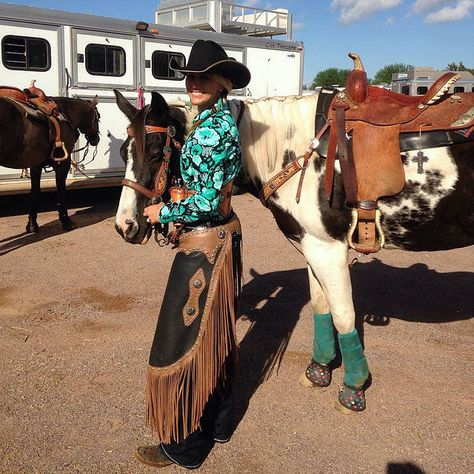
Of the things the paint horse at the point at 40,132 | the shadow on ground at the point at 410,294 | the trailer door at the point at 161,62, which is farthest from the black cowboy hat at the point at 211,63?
the trailer door at the point at 161,62

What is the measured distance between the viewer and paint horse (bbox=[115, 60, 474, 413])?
109 inches

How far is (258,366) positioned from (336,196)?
146 centimetres

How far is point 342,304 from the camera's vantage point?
2.99 metres

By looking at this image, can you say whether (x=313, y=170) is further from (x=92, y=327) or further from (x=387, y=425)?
(x=92, y=327)

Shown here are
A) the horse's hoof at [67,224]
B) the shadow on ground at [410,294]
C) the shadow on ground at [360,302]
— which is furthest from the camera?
the horse's hoof at [67,224]

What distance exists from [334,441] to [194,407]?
877 millimetres

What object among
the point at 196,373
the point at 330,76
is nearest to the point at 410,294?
the point at 196,373

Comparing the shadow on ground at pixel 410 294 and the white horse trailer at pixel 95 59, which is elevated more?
the white horse trailer at pixel 95 59

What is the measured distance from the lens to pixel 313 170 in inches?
114

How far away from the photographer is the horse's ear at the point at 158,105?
7.96 feet

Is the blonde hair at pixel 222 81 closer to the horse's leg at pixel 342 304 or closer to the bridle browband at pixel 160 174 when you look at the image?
the bridle browband at pixel 160 174

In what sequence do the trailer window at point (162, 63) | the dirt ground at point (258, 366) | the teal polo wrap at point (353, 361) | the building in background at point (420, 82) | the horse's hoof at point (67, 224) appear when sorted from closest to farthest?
1. the dirt ground at point (258, 366)
2. the teal polo wrap at point (353, 361)
3. the horse's hoof at point (67, 224)
4. the trailer window at point (162, 63)
5. the building in background at point (420, 82)

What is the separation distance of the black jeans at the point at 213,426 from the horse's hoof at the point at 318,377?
0.73m

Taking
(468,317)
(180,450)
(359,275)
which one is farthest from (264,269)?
(180,450)
